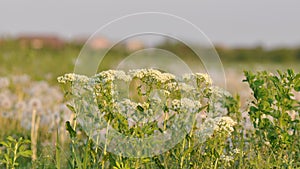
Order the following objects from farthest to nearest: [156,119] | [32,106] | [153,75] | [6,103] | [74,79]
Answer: [6,103], [32,106], [156,119], [74,79], [153,75]

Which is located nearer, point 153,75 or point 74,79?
point 153,75

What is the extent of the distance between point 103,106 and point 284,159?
3.85ft

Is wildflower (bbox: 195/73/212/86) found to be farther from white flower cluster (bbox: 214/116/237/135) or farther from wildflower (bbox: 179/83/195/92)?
white flower cluster (bbox: 214/116/237/135)

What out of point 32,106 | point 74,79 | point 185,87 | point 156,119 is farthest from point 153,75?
point 32,106

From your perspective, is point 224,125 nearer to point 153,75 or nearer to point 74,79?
point 153,75

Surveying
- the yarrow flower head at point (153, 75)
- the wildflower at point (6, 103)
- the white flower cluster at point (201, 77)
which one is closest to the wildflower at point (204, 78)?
the white flower cluster at point (201, 77)

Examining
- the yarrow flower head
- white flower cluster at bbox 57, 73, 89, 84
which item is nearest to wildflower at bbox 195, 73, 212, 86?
the yarrow flower head

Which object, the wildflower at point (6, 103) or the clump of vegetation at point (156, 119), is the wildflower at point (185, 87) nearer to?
the clump of vegetation at point (156, 119)

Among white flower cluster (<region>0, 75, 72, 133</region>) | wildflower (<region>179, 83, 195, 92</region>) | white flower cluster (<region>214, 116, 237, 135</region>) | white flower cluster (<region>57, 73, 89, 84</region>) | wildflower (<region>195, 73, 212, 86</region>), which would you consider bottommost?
white flower cluster (<region>214, 116, 237, 135</region>)

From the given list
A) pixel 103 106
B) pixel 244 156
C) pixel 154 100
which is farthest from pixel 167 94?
pixel 244 156

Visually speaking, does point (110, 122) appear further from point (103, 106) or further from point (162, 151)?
point (162, 151)

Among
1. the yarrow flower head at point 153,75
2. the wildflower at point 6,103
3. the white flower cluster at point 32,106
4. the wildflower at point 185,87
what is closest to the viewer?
the yarrow flower head at point 153,75

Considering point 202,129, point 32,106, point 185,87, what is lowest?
point 202,129

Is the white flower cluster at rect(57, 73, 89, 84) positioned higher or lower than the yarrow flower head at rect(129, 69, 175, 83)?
higher
